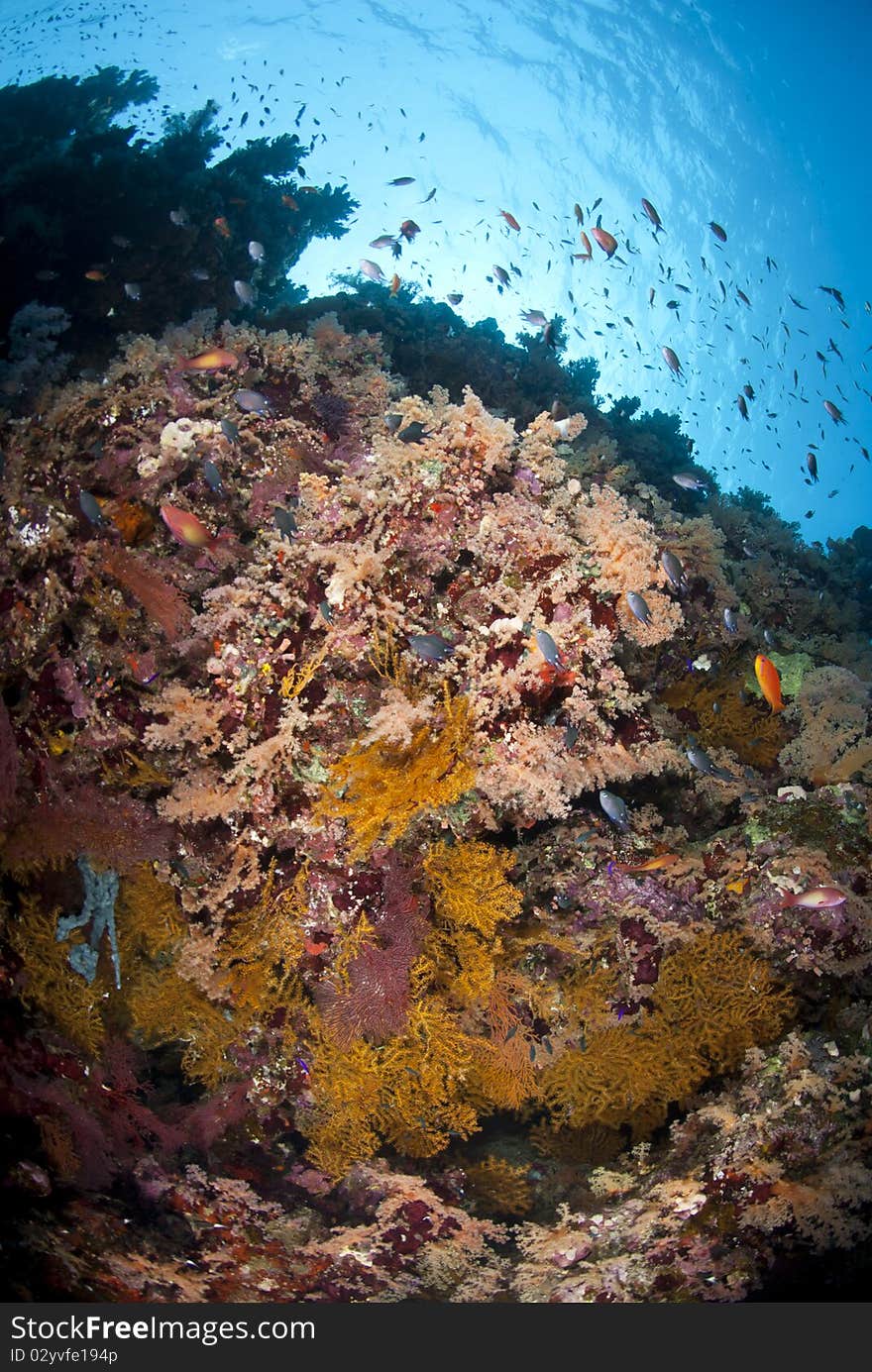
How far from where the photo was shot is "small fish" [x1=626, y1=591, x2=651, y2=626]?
12.4ft

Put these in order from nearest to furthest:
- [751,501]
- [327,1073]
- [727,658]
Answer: [327,1073] → [727,658] → [751,501]

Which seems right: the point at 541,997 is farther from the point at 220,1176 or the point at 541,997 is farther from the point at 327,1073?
the point at 220,1176

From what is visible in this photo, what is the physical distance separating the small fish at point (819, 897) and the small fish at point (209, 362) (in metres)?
5.09

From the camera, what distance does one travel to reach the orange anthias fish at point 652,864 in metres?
4.14

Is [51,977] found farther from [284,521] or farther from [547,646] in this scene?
[547,646]

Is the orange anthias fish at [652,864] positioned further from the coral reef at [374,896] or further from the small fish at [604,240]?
the small fish at [604,240]

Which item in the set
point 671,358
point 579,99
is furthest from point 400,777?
point 579,99

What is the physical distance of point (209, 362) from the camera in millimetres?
4191

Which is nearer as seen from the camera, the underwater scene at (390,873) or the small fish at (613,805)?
the underwater scene at (390,873)

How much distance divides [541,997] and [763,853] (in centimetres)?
185

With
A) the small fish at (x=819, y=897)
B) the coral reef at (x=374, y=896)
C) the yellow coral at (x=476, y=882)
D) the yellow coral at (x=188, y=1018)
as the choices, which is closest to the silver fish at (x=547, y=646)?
the coral reef at (x=374, y=896)

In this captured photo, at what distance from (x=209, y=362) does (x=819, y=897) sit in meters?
5.24

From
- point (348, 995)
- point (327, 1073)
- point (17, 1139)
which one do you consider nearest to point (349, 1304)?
point (327, 1073)

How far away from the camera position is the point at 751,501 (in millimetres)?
12375
